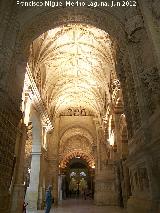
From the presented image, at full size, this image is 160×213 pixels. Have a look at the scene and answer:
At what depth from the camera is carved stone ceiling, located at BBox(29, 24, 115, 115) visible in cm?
1310

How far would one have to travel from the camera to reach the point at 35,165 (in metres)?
15.1

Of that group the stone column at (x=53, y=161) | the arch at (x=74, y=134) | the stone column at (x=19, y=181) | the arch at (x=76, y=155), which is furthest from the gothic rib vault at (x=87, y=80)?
the arch at (x=76, y=155)

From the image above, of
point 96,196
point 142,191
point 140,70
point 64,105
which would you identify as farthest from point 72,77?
point 142,191

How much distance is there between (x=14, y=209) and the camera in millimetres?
8930

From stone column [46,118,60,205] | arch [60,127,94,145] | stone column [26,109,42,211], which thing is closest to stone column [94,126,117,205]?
stone column [46,118,60,205]

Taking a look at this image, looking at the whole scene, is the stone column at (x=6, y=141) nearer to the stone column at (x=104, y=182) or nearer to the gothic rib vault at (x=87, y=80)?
the gothic rib vault at (x=87, y=80)

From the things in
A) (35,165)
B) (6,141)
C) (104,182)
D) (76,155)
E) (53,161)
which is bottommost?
(104,182)

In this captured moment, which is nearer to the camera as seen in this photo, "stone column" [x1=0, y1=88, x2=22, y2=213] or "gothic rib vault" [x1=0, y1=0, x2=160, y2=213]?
"gothic rib vault" [x1=0, y1=0, x2=160, y2=213]

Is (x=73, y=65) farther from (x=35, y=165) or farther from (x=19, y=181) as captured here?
(x=19, y=181)

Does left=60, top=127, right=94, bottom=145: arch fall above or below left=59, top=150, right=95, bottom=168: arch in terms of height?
above

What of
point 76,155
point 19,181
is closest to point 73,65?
point 19,181

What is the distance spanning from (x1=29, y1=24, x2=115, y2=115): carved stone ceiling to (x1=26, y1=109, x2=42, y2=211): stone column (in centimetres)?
196

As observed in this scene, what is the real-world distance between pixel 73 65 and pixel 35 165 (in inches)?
306

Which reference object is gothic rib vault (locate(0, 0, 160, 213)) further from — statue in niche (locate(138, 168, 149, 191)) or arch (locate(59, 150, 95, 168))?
arch (locate(59, 150, 95, 168))
